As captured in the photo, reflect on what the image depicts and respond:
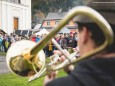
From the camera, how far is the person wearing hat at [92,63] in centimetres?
209

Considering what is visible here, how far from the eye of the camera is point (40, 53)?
2.99 meters

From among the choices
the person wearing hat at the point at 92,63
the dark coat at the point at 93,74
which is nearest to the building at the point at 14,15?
the person wearing hat at the point at 92,63

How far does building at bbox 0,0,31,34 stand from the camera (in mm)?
42938

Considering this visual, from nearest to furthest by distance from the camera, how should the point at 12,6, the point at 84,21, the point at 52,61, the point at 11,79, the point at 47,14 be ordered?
1. the point at 84,21
2. the point at 52,61
3. the point at 11,79
4. the point at 12,6
5. the point at 47,14

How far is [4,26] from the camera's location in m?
42.9

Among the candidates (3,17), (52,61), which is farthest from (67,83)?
(3,17)

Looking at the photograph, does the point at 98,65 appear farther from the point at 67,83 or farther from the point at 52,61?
the point at 52,61

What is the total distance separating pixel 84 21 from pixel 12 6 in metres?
44.3

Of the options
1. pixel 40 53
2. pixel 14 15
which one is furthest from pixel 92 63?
pixel 14 15

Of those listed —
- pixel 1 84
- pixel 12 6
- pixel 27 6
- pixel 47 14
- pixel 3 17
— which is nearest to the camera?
pixel 1 84

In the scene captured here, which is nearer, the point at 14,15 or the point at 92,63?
the point at 92,63

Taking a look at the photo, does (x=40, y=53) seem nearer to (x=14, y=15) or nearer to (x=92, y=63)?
(x=92, y=63)

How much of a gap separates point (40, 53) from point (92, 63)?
92 cm

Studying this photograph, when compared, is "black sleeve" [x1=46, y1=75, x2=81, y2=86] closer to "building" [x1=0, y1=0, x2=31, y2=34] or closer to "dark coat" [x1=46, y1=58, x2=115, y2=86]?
"dark coat" [x1=46, y1=58, x2=115, y2=86]
